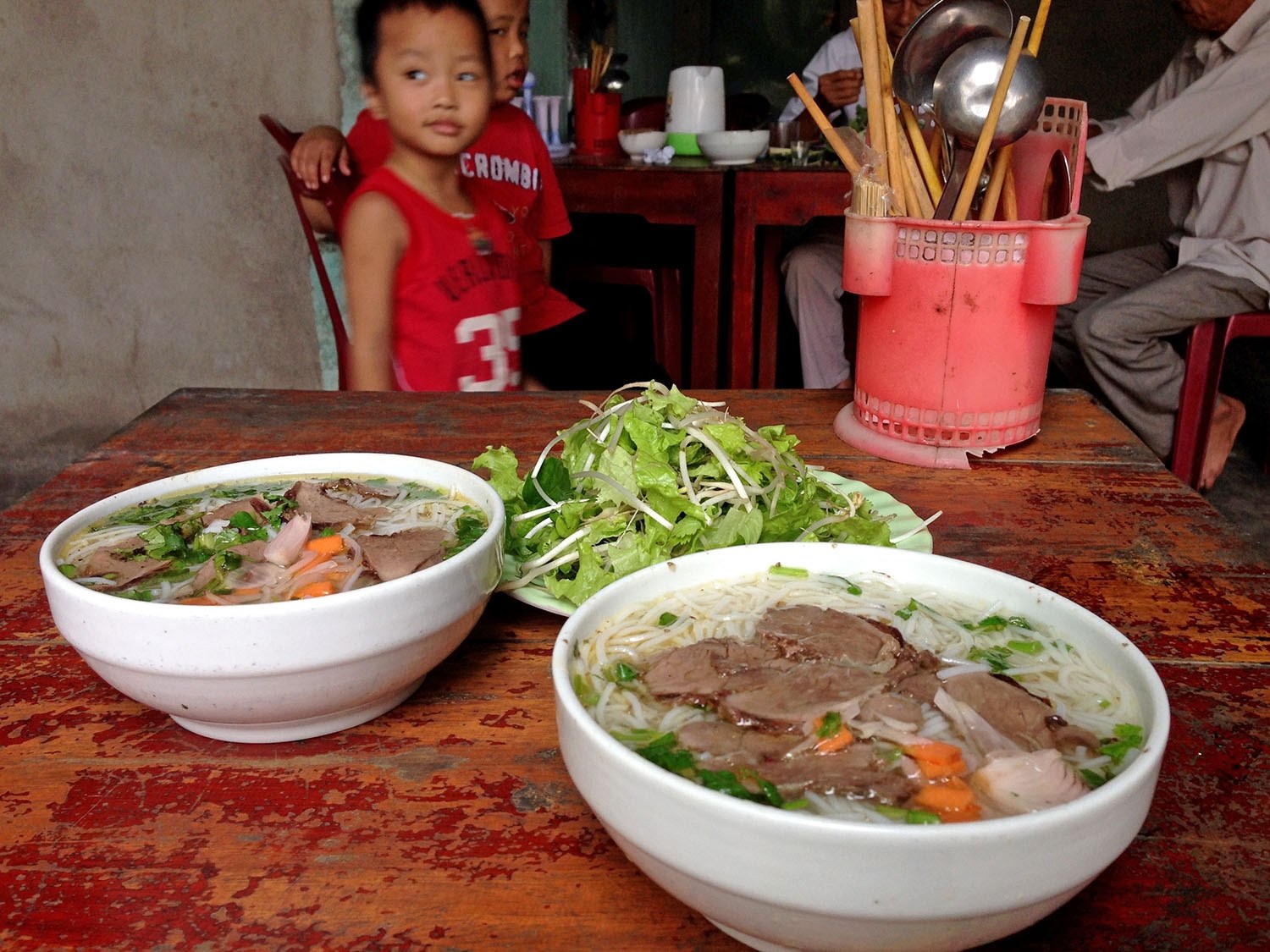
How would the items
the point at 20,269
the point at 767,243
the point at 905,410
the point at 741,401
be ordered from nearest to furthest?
1. the point at 905,410
2. the point at 741,401
3. the point at 20,269
4. the point at 767,243

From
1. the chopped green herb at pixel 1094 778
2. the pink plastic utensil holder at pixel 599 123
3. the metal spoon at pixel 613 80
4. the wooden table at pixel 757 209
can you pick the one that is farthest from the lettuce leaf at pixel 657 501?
the metal spoon at pixel 613 80

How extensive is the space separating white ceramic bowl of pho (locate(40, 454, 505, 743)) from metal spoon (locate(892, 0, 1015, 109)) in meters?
1.17

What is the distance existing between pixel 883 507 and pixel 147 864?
957 mm

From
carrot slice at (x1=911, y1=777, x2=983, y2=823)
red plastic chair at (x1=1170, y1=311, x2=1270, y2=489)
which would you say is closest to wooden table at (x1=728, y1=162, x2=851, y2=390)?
red plastic chair at (x1=1170, y1=311, x2=1270, y2=489)

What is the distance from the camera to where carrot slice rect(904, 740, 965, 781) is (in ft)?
2.23

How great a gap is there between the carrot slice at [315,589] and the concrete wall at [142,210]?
133 inches

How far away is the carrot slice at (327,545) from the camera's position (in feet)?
3.22

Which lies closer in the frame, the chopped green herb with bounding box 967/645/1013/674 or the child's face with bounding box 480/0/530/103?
the chopped green herb with bounding box 967/645/1013/674

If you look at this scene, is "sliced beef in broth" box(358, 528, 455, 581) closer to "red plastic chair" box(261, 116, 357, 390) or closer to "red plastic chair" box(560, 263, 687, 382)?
"red plastic chair" box(261, 116, 357, 390)

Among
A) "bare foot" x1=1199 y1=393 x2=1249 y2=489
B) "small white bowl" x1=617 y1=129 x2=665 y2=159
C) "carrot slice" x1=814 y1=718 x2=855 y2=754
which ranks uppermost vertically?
"small white bowl" x1=617 y1=129 x2=665 y2=159

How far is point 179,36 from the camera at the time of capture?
378 centimetres

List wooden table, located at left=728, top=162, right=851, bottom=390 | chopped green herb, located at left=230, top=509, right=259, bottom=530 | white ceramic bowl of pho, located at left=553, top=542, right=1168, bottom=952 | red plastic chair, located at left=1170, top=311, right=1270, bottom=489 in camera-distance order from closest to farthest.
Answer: white ceramic bowl of pho, located at left=553, top=542, right=1168, bottom=952 < chopped green herb, located at left=230, top=509, right=259, bottom=530 < red plastic chair, located at left=1170, top=311, right=1270, bottom=489 < wooden table, located at left=728, top=162, right=851, bottom=390

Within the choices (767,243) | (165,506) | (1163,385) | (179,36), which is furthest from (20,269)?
(1163,385)

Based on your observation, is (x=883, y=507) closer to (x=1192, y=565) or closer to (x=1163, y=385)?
(x=1192, y=565)
